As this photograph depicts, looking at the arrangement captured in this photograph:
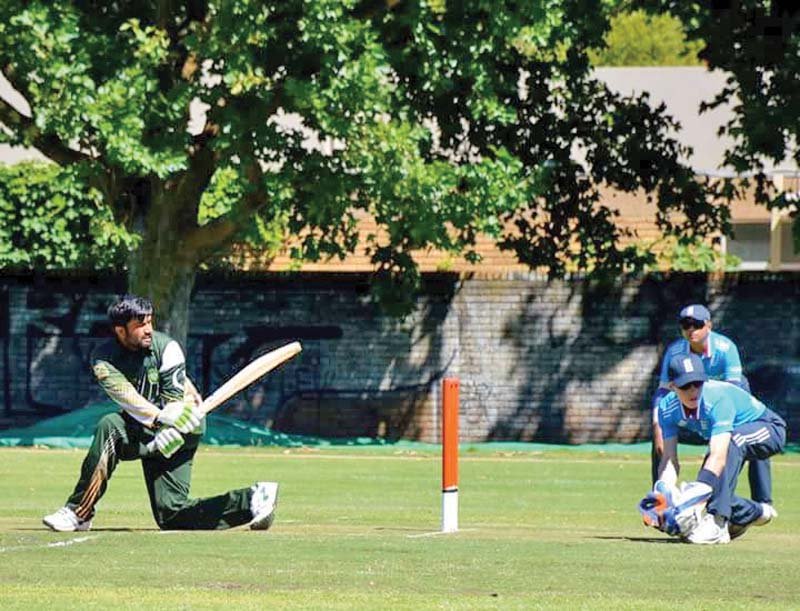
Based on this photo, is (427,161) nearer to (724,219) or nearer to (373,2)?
(373,2)

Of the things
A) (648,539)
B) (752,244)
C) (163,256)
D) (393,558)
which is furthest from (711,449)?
(752,244)

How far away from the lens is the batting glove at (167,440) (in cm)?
1291

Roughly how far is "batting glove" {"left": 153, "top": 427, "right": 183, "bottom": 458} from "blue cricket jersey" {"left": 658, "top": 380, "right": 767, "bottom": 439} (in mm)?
3310

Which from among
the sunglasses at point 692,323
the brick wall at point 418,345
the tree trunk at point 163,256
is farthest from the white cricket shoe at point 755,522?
the brick wall at point 418,345

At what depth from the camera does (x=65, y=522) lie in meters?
13.2

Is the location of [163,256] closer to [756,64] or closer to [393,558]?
[756,64]

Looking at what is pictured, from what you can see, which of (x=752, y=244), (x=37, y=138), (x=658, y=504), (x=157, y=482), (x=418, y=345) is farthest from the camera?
(x=752, y=244)

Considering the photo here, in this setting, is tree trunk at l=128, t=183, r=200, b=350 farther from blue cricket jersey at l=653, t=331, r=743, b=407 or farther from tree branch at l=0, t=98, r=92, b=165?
blue cricket jersey at l=653, t=331, r=743, b=407

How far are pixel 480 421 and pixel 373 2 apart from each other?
272 inches

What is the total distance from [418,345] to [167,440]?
17345mm

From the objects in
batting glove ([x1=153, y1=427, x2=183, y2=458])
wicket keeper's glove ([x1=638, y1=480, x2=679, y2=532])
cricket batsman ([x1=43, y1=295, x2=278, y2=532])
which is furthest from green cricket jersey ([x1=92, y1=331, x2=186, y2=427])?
wicket keeper's glove ([x1=638, y1=480, x2=679, y2=532])

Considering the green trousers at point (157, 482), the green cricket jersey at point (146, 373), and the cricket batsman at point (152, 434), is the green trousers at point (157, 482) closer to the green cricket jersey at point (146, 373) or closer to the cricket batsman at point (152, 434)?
the cricket batsman at point (152, 434)

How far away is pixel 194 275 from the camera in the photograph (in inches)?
1142

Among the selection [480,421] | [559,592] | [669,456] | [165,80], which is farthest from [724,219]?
[559,592]
